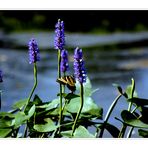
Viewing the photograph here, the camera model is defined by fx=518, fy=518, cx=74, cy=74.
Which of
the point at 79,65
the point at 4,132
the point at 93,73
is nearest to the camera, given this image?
the point at 79,65

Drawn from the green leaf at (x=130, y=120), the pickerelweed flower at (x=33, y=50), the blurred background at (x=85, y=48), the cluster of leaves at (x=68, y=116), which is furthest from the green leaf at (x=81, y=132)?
the blurred background at (x=85, y=48)

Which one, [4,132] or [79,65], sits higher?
[79,65]

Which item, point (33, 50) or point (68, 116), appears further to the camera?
point (68, 116)

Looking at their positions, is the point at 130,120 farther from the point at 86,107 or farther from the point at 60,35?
the point at 60,35

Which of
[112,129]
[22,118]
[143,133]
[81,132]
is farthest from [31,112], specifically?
[143,133]

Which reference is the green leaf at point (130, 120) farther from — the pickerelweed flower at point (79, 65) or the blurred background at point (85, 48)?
the blurred background at point (85, 48)

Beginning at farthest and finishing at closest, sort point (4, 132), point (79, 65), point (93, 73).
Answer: point (93, 73), point (4, 132), point (79, 65)

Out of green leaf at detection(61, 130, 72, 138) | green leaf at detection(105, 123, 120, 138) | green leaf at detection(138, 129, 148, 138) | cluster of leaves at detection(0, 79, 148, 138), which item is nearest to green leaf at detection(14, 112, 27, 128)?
cluster of leaves at detection(0, 79, 148, 138)
